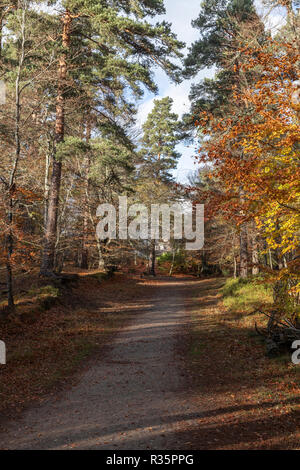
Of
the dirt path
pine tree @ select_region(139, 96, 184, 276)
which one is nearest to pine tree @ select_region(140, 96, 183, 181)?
pine tree @ select_region(139, 96, 184, 276)

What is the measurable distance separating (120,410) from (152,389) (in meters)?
1.15

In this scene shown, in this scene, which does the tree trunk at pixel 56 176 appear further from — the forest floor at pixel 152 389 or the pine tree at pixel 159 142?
the pine tree at pixel 159 142

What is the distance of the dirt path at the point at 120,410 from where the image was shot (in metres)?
4.95

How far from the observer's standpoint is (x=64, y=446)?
4.79 m

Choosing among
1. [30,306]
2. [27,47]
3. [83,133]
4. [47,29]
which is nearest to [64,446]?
[30,306]

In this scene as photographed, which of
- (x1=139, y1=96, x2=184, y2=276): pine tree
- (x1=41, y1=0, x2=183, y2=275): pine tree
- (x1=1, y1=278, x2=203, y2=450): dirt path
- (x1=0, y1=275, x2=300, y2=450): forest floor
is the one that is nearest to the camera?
(x1=1, y1=278, x2=203, y2=450): dirt path

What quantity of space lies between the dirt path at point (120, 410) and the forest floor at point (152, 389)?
2 cm

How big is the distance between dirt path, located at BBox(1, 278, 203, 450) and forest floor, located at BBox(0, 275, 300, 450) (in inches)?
0.6

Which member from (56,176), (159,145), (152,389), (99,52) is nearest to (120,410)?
(152,389)

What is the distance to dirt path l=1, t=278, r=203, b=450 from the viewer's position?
4.95m

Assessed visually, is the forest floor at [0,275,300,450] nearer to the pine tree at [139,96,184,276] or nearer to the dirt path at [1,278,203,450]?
the dirt path at [1,278,203,450]

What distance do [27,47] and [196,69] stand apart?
9658mm

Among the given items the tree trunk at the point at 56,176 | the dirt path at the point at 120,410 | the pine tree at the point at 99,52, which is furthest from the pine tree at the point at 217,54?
the dirt path at the point at 120,410
